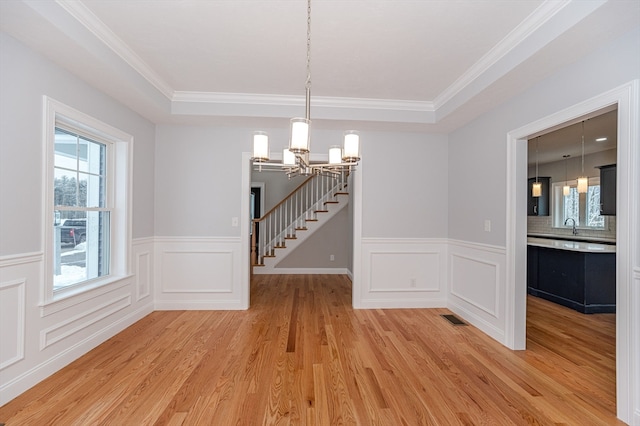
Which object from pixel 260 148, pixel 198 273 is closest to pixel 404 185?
pixel 260 148

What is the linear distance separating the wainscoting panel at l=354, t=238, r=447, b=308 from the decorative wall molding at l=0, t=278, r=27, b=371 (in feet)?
11.3

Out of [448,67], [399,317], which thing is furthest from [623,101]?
[399,317]

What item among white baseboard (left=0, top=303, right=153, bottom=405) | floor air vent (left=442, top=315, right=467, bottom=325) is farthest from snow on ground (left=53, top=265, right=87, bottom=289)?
floor air vent (left=442, top=315, right=467, bottom=325)

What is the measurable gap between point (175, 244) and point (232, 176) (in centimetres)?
118

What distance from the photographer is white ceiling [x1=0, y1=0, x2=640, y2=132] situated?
2.19 metres

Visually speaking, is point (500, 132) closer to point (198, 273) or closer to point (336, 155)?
point (336, 155)

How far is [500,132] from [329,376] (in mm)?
2942

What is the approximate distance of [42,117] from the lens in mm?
2445

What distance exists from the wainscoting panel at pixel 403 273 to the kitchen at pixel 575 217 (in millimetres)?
1682

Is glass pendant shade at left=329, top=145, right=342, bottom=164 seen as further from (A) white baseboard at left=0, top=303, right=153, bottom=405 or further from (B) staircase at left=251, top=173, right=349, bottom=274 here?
(B) staircase at left=251, top=173, right=349, bottom=274

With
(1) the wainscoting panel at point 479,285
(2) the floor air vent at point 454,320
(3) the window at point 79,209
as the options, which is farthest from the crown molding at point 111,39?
(2) the floor air vent at point 454,320

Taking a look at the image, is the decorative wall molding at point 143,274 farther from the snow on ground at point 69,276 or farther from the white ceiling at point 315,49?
the white ceiling at point 315,49

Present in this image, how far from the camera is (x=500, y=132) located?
344 cm

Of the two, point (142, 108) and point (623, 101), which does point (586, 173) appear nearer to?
point (623, 101)
